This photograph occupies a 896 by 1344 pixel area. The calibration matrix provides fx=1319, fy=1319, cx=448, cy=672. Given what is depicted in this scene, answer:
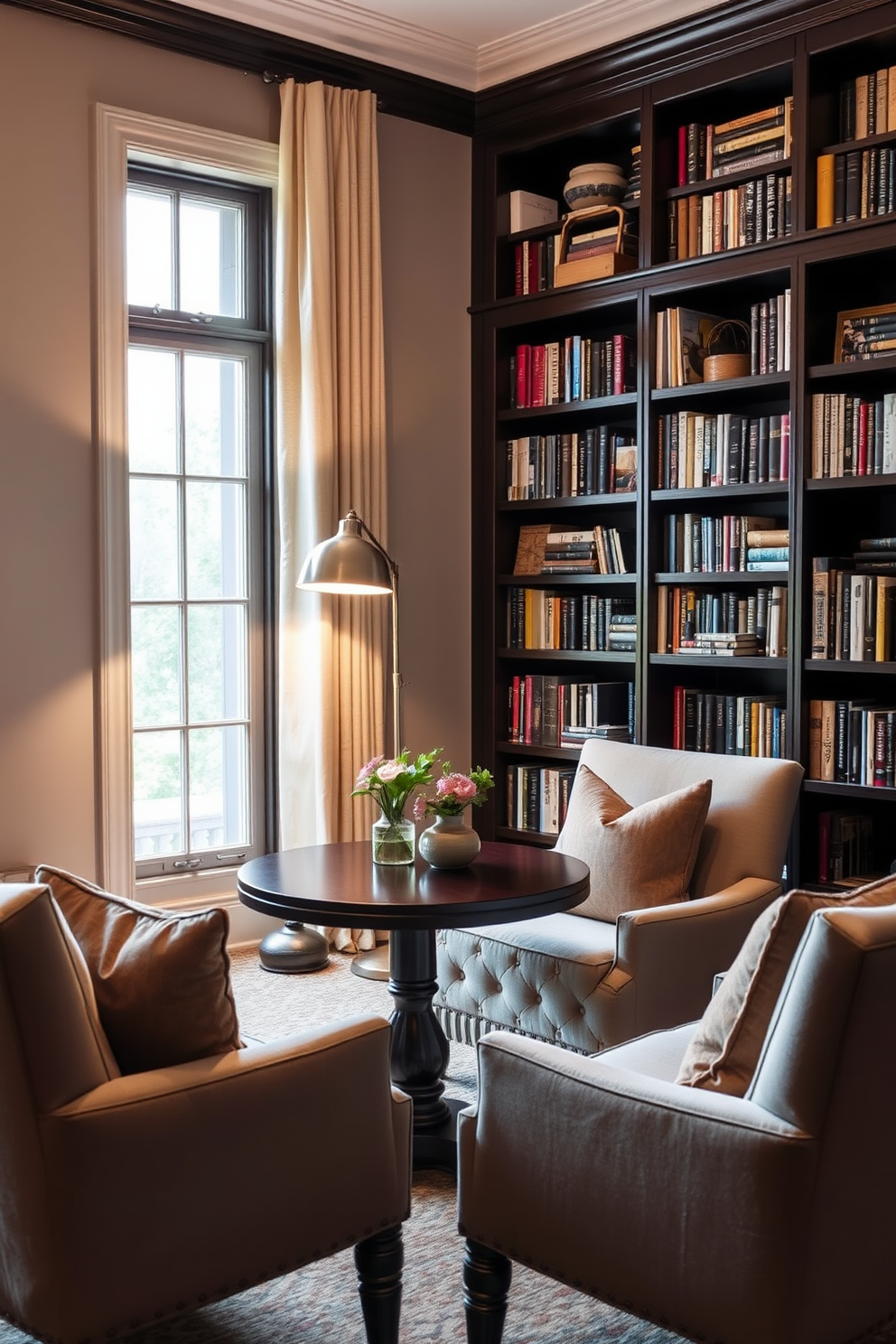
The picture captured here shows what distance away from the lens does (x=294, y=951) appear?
14.0 ft

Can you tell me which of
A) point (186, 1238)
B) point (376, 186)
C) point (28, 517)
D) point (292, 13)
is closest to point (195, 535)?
point (28, 517)

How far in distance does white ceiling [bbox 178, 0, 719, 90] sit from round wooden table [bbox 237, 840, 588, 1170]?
282 centimetres

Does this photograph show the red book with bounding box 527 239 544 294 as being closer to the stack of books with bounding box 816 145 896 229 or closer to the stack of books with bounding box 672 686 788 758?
the stack of books with bounding box 816 145 896 229

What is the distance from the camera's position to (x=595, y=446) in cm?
461

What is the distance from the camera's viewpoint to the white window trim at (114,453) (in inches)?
160

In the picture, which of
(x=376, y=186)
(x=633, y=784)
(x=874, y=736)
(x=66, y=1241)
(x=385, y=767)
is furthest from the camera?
(x=376, y=186)

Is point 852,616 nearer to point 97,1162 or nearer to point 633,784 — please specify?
point 633,784

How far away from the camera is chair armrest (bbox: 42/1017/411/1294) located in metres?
1.75

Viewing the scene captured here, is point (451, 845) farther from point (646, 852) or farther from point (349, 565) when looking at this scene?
point (349, 565)

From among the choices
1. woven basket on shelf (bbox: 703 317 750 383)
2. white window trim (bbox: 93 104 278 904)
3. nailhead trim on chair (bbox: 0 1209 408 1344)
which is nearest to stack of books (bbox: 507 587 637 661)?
woven basket on shelf (bbox: 703 317 750 383)

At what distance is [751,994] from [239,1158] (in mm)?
756

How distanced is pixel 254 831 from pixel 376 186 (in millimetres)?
2302

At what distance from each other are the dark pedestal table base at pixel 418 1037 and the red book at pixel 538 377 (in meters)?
2.56

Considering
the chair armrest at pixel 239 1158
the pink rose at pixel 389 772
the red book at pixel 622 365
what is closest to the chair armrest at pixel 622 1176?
the chair armrest at pixel 239 1158
